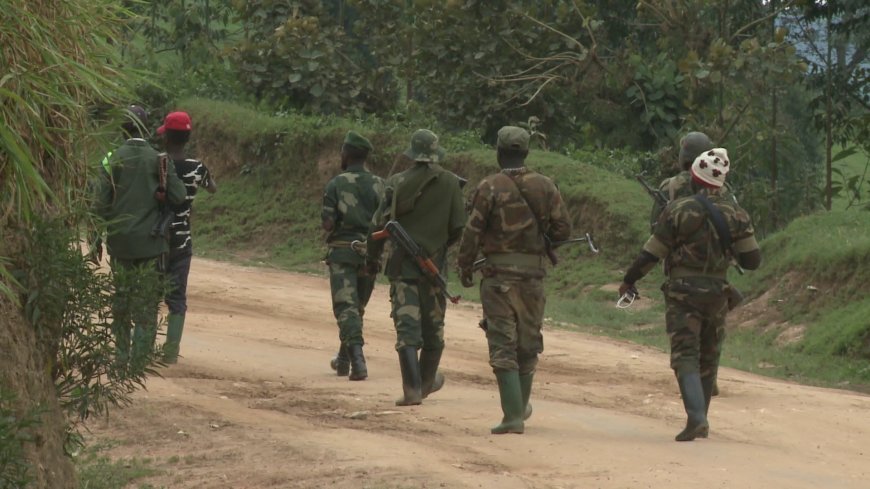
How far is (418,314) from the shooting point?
9789mm

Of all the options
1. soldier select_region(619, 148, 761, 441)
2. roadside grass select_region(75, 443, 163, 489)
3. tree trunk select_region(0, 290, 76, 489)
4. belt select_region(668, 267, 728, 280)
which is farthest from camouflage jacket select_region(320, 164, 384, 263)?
tree trunk select_region(0, 290, 76, 489)

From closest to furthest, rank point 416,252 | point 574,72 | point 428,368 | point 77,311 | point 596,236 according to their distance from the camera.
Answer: point 77,311, point 416,252, point 428,368, point 596,236, point 574,72

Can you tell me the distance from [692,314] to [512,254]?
1.14m

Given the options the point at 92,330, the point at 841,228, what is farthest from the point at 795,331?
the point at 92,330

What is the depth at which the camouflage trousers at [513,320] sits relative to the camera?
8.86 metres

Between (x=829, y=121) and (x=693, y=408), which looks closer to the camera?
(x=693, y=408)

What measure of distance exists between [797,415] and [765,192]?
1065 cm

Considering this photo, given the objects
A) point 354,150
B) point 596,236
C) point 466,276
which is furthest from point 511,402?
point 596,236

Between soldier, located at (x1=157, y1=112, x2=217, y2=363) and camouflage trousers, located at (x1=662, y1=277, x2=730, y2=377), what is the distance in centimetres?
362

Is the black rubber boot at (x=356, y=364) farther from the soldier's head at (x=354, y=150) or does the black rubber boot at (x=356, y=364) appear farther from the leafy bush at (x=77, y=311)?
the leafy bush at (x=77, y=311)

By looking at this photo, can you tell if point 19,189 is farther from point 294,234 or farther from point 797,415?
point 294,234

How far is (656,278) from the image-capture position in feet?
59.7

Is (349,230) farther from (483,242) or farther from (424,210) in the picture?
(483,242)

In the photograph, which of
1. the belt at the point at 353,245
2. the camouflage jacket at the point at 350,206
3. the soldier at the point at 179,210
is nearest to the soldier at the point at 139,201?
the soldier at the point at 179,210
